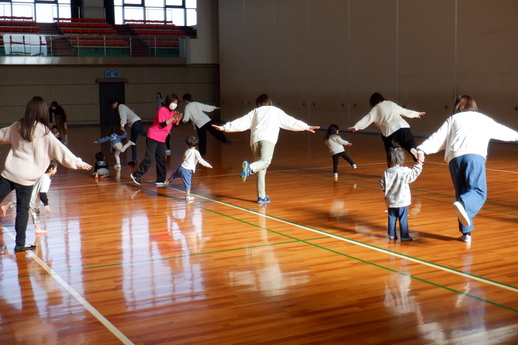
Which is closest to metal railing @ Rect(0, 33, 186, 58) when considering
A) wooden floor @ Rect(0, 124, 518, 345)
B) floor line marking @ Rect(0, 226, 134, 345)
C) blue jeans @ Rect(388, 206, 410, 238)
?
wooden floor @ Rect(0, 124, 518, 345)

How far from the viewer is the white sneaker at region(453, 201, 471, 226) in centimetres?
605

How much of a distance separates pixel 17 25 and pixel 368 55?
54.6ft

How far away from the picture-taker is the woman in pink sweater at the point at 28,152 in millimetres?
6062

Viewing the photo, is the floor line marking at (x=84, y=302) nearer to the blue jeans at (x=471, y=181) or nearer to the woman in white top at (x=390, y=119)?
the blue jeans at (x=471, y=181)

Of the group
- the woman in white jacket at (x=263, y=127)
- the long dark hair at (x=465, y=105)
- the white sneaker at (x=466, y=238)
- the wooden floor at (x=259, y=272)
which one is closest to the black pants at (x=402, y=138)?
the wooden floor at (x=259, y=272)

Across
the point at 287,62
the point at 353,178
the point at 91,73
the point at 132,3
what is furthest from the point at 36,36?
the point at 353,178

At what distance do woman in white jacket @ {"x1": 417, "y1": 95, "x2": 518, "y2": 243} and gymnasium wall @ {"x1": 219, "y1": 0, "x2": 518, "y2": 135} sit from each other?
11887 millimetres

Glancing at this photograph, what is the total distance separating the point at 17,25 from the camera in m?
28.9

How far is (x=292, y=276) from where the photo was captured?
210 inches

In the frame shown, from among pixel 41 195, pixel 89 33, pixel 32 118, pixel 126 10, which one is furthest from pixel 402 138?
pixel 126 10

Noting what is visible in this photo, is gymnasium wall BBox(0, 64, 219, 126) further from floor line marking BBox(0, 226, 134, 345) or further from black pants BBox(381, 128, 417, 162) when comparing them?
floor line marking BBox(0, 226, 134, 345)

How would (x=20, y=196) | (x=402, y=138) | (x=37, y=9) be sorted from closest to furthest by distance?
(x=20, y=196), (x=402, y=138), (x=37, y=9)

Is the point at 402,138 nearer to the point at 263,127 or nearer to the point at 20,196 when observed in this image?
the point at 263,127

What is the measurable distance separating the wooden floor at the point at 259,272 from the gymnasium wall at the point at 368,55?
8778 millimetres
